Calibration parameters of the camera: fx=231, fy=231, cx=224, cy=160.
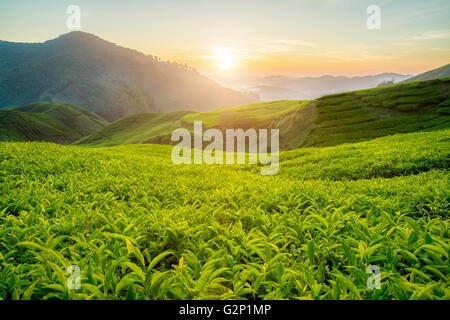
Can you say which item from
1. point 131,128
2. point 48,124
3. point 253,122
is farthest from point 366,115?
point 48,124

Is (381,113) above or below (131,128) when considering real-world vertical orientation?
below

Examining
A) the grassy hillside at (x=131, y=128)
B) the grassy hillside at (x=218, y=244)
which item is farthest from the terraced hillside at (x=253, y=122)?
the grassy hillside at (x=218, y=244)

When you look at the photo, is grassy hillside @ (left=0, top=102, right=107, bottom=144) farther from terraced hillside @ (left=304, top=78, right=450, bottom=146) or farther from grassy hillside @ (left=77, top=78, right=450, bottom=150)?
terraced hillside @ (left=304, top=78, right=450, bottom=146)

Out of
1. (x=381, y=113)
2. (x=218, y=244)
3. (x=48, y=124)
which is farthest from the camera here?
(x=48, y=124)

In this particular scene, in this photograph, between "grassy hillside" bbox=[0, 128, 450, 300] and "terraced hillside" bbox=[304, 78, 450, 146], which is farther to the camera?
"terraced hillside" bbox=[304, 78, 450, 146]

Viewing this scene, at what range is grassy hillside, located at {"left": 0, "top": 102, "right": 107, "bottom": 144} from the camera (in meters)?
139

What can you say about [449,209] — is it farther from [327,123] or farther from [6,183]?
[327,123]

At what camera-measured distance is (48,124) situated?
6417 inches

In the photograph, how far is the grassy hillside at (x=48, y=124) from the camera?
139225 millimetres

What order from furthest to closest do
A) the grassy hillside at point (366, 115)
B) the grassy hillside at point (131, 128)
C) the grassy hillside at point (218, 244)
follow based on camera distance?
1. the grassy hillside at point (131, 128)
2. the grassy hillside at point (366, 115)
3. the grassy hillside at point (218, 244)

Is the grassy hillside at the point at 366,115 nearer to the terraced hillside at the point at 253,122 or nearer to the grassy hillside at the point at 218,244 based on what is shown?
the terraced hillside at the point at 253,122

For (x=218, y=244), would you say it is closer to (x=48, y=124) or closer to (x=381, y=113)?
(x=381, y=113)

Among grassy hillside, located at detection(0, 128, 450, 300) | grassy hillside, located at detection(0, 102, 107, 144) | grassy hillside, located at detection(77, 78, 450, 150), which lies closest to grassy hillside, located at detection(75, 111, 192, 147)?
grassy hillside, located at detection(0, 102, 107, 144)

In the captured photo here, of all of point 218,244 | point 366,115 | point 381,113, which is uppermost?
point 381,113
